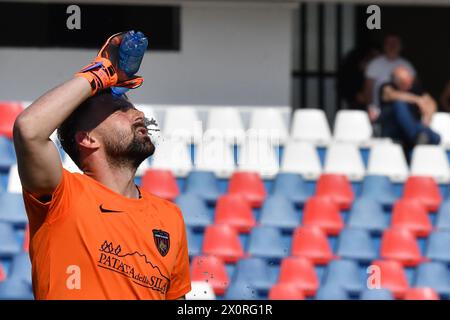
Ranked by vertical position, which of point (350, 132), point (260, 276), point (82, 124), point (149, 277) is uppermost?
point (82, 124)

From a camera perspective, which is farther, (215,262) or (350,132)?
(350,132)

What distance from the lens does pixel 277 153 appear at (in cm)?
826

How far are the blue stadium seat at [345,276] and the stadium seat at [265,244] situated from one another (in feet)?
1.07

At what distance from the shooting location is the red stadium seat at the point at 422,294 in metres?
7.04

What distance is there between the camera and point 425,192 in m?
8.03

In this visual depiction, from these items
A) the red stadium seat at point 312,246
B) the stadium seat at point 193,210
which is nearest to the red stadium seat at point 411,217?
the red stadium seat at point 312,246

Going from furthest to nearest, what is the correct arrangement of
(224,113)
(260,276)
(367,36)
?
(367,36), (224,113), (260,276)

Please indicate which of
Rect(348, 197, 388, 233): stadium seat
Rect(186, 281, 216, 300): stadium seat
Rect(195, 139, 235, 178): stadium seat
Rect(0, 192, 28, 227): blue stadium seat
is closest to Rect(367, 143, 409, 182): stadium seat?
Rect(348, 197, 388, 233): stadium seat

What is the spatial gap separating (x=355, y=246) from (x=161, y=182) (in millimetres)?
1256

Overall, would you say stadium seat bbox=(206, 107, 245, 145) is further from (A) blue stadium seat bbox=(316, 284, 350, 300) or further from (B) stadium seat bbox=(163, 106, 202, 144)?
(A) blue stadium seat bbox=(316, 284, 350, 300)

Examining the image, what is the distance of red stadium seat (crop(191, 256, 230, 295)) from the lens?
7020 millimetres

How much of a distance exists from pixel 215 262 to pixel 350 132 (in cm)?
160

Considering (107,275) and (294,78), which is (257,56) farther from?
(107,275)

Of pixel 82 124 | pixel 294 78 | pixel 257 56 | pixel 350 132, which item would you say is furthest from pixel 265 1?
pixel 82 124
